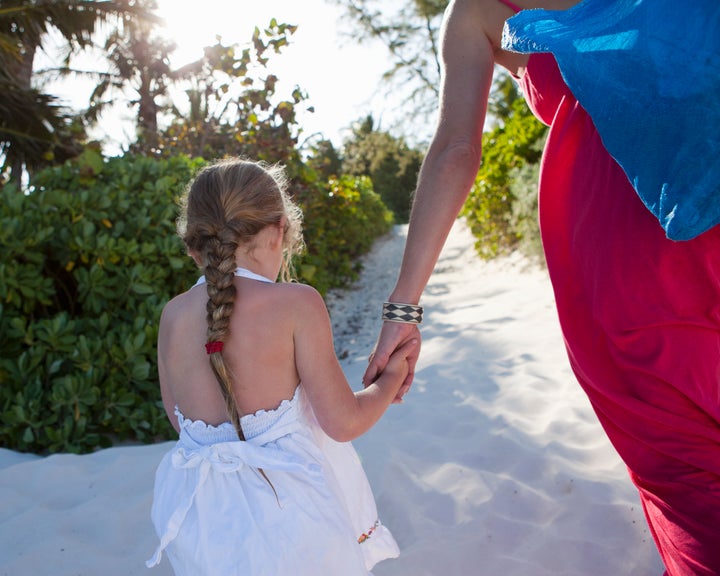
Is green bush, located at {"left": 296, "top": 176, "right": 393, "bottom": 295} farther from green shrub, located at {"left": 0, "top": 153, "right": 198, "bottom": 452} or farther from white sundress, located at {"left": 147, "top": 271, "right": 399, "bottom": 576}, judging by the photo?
white sundress, located at {"left": 147, "top": 271, "right": 399, "bottom": 576}

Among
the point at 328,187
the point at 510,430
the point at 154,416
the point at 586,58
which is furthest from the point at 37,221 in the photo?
the point at 328,187

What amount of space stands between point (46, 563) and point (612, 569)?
2024mm

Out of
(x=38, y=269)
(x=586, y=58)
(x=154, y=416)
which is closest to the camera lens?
(x=586, y=58)

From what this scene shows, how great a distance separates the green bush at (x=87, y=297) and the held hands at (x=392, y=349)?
2101mm

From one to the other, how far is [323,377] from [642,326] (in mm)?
764

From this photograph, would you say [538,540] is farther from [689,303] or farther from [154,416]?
[154,416]

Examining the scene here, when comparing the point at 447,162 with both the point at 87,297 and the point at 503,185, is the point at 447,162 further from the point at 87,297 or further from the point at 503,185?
the point at 503,185

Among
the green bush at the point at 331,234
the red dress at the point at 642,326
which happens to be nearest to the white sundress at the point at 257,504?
the red dress at the point at 642,326

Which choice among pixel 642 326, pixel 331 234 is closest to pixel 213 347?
pixel 642 326

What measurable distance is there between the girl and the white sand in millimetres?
824

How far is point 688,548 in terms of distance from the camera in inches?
51.9

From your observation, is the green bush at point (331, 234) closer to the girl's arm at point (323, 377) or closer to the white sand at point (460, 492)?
the white sand at point (460, 492)

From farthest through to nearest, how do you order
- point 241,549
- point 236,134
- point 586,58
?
1. point 236,134
2. point 241,549
3. point 586,58

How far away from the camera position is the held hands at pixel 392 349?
1.79 metres
